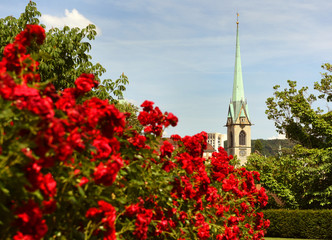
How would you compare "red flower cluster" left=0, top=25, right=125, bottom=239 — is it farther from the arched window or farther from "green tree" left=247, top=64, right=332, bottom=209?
the arched window

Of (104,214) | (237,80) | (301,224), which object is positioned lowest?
(301,224)

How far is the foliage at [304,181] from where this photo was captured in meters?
20.3

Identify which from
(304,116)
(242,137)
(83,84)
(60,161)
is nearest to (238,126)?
(242,137)

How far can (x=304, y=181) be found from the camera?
20.5 m

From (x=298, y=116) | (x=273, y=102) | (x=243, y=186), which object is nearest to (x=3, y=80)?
(x=243, y=186)

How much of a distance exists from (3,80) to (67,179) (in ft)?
1.83

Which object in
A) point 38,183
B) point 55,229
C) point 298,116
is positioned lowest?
point 55,229

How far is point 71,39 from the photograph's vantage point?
10227mm

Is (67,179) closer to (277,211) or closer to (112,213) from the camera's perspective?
(112,213)

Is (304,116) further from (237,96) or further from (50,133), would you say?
(237,96)

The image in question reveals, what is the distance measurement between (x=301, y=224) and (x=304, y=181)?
2.78 meters

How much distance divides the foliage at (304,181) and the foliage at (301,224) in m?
1.80

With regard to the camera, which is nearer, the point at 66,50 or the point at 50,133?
the point at 50,133

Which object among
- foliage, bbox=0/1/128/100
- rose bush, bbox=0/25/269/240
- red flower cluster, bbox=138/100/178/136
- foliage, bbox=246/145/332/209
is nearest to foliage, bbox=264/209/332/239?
foliage, bbox=246/145/332/209
